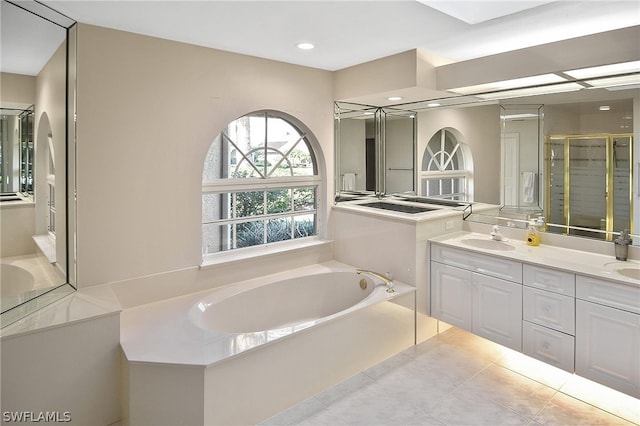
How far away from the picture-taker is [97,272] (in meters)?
2.63

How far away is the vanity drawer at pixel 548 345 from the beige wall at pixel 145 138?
8.08 feet

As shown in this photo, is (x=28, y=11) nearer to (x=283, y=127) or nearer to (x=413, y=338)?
(x=283, y=127)

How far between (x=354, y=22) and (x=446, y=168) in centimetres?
178

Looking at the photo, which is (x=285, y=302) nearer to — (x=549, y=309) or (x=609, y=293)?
(x=549, y=309)

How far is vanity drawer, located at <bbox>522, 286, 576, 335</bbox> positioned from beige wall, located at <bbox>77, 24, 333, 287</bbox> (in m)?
2.43

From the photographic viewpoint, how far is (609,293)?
2.20 meters

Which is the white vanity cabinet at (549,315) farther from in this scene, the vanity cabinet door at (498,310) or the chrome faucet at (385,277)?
the chrome faucet at (385,277)

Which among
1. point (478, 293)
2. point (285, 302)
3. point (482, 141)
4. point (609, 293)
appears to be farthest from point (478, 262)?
point (285, 302)

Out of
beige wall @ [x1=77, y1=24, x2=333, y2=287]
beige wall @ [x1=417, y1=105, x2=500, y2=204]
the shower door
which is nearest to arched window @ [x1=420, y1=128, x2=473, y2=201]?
beige wall @ [x1=417, y1=105, x2=500, y2=204]

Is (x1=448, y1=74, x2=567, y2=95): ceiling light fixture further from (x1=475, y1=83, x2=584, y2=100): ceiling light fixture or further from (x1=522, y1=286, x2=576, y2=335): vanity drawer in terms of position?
(x1=522, y1=286, x2=576, y2=335): vanity drawer

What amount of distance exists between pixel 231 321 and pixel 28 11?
231 centimetres

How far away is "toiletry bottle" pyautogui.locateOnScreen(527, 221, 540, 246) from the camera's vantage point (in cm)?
297

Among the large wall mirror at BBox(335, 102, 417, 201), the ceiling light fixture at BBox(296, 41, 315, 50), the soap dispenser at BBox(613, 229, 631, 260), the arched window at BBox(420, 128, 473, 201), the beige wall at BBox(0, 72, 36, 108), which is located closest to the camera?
the beige wall at BBox(0, 72, 36, 108)

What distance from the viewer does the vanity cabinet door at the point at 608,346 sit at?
2107 mm
